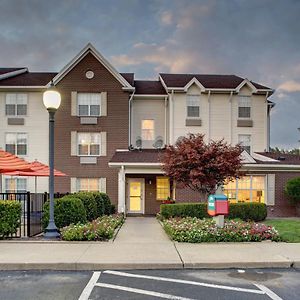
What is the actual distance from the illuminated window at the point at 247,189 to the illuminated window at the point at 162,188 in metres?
4.43

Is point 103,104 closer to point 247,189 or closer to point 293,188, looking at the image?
point 247,189

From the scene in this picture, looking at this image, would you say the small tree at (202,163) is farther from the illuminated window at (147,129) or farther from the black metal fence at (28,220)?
the illuminated window at (147,129)

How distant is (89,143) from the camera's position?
2570 centimetres

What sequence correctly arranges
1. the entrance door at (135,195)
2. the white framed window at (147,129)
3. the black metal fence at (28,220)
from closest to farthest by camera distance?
the black metal fence at (28,220), the entrance door at (135,195), the white framed window at (147,129)

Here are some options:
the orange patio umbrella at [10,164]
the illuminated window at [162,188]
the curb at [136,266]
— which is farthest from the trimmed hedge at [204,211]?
the curb at [136,266]

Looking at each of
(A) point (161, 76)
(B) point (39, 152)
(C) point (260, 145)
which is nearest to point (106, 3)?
(A) point (161, 76)

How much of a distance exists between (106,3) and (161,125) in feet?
28.7

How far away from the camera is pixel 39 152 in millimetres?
25859

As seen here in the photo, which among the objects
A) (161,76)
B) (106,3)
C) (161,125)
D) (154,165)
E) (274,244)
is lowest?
(274,244)

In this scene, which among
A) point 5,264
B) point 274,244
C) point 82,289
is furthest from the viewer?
point 274,244

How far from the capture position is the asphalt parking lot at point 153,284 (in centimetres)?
651

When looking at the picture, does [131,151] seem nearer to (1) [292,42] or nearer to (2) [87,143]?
(2) [87,143]

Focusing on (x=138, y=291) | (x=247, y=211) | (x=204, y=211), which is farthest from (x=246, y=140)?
(x=138, y=291)

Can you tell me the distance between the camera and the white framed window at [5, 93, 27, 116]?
2594 cm
